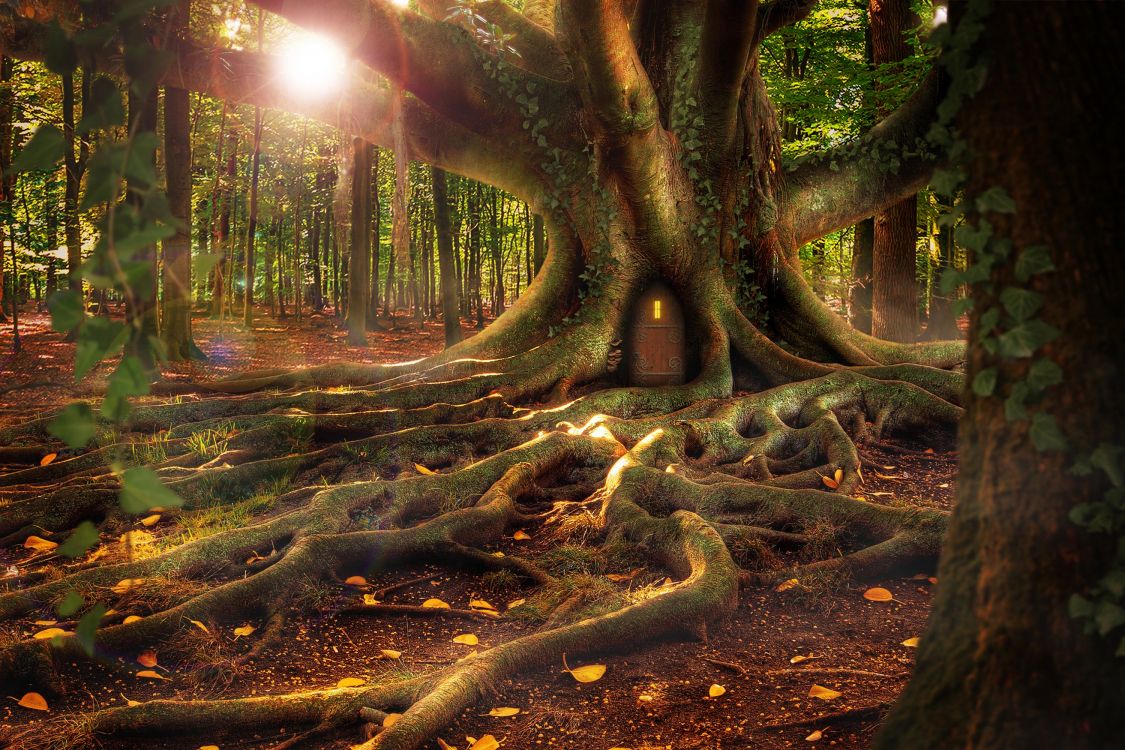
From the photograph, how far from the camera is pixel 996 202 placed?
5.00ft

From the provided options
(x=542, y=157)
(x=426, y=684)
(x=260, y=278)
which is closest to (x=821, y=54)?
(x=542, y=157)

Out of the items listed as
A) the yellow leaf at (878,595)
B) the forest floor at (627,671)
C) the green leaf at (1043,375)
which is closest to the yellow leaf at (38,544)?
the forest floor at (627,671)

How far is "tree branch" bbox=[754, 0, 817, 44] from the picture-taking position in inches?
319

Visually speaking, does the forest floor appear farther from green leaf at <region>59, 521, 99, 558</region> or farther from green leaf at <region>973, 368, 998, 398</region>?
green leaf at <region>59, 521, 99, 558</region>

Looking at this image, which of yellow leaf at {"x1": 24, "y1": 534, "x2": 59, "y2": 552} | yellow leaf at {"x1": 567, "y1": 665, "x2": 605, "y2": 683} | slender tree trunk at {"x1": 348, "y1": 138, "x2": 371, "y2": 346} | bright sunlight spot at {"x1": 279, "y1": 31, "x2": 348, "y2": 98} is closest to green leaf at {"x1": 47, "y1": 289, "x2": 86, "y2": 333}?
yellow leaf at {"x1": 567, "y1": 665, "x2": 605, "y2": 683}

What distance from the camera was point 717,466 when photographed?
6082mm

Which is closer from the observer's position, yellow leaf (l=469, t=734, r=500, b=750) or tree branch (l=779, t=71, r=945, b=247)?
yellow leaf (l=469, t=734, r=500, b=750)

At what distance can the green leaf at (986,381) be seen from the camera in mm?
1585

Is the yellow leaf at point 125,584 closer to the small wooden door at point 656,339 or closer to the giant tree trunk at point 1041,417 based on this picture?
the giant tree trunk at point 1041,417

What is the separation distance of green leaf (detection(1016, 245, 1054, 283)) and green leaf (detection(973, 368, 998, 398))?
0.19 meters

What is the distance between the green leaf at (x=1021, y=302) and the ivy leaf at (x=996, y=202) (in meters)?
0.15

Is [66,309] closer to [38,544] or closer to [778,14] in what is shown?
[38,544]

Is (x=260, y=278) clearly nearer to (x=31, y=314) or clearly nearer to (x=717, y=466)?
(x=31, y=314)

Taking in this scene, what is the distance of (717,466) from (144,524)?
3931mm
